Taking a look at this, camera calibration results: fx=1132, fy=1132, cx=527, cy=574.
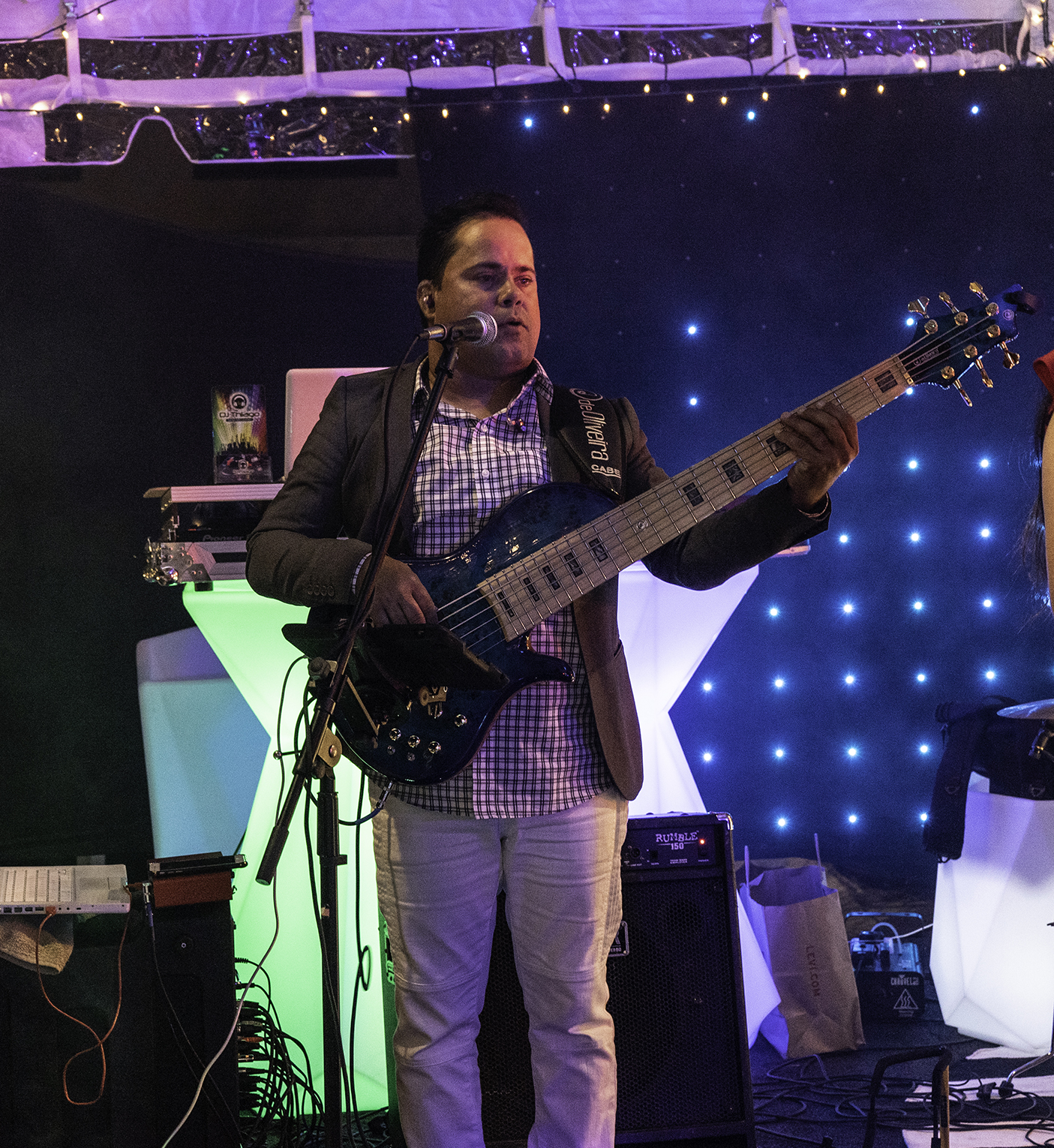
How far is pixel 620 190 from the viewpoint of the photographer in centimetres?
385

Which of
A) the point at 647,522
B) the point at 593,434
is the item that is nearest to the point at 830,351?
the point at 593,434

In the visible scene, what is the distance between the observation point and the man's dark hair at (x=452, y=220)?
2074 mm

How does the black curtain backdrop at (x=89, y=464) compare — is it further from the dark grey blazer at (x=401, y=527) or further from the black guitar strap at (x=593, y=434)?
the black guitar strap at (x=593, y=434)

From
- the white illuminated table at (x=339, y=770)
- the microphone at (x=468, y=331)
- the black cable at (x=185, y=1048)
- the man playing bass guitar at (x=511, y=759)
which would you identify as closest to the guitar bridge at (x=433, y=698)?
the man playing bass guitar at (x=511, y=759)

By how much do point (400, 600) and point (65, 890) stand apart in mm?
924

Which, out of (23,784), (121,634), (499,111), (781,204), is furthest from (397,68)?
(23,784)

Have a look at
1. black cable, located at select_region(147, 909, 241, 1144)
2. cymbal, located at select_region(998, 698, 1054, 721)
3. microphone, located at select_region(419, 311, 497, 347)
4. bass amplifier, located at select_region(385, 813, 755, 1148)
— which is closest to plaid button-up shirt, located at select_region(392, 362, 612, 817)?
microphone, located at select_region(419, 311, 497, 347)

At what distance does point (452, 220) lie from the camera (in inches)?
82.5

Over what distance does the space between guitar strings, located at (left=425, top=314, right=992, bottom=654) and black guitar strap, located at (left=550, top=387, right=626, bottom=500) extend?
0.08 metres

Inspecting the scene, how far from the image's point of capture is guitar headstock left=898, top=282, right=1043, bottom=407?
6.17 ft

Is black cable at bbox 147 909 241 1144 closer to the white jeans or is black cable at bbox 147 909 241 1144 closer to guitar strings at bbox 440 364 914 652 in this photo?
the white jeans

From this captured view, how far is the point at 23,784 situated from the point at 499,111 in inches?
108

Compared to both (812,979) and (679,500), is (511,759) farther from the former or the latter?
(812,979)

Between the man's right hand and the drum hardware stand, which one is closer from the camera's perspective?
the man's right hand
